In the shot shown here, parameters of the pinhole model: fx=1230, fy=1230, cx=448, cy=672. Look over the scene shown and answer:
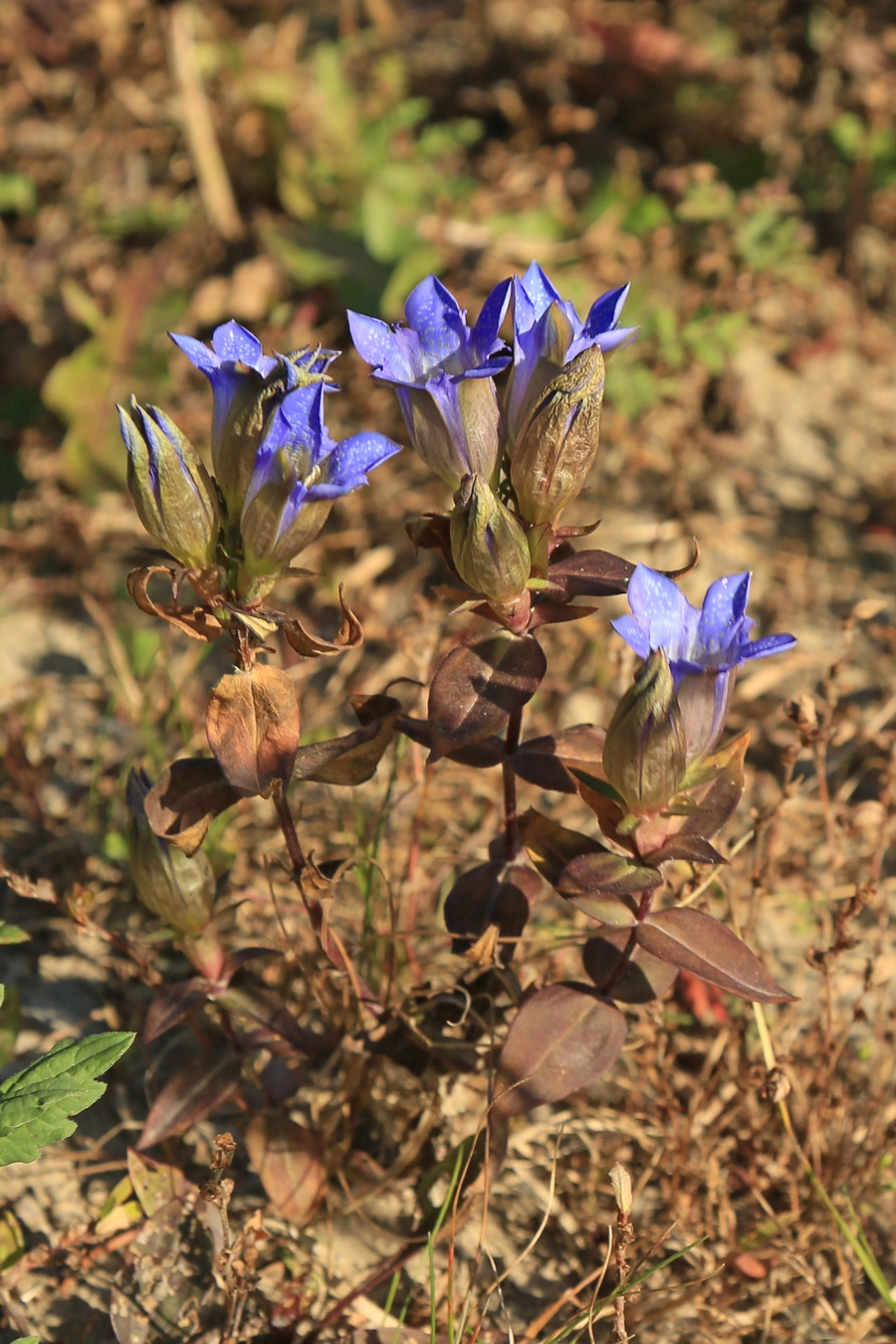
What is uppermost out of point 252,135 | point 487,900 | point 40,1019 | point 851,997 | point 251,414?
point 251,414

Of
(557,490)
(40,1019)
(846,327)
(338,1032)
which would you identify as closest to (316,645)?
(557,490)

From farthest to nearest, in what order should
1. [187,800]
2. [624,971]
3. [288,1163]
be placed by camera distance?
1. [288,1163]
2. [624,971]
3. [187,800]

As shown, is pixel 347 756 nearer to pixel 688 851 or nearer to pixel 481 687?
pixel 481 687

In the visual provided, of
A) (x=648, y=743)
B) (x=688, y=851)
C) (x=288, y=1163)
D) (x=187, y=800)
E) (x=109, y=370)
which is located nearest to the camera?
(x=648, y=743)

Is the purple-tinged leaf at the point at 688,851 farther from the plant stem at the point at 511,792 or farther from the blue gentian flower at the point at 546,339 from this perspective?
the blue gentian flower at the point at 546,339

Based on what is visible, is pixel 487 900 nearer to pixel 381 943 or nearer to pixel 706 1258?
pixel 381 943

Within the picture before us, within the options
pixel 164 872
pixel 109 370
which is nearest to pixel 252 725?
pixel 164 872
